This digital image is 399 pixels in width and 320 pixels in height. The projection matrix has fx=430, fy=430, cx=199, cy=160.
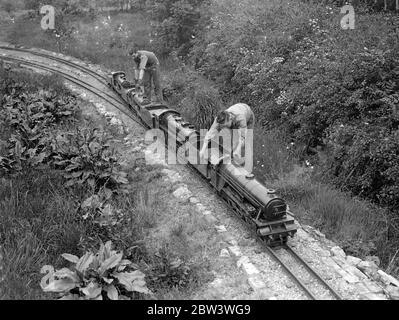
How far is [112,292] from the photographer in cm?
604

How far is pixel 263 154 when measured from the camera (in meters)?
11.6

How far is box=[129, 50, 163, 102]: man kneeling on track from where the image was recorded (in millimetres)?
14133

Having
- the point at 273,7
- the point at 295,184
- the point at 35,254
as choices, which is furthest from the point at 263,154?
the point at 273,7

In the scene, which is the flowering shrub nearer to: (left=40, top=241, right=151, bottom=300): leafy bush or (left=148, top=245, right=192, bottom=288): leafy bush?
(left=148, top=245, right=192, bottom=288): leafy bush

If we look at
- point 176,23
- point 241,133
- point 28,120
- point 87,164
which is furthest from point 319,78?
point 176,23

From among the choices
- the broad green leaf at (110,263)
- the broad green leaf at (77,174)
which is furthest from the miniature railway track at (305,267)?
the broad green leaf at (77,174)

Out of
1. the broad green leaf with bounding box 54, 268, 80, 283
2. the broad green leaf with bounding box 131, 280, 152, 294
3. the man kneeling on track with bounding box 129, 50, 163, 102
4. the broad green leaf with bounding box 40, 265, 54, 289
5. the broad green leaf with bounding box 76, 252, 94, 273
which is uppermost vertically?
the man kneeling on track with bounding box 129, 50, 163, 102

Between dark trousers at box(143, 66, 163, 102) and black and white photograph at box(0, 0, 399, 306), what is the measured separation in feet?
0.18

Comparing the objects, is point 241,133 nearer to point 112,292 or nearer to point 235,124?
point 235,124

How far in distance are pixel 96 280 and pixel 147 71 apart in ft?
31.6

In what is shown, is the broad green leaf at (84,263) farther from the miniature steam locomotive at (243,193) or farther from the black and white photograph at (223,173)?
the miniature steam locomotive at (243,193)

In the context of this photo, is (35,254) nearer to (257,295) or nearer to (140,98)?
(257,295)

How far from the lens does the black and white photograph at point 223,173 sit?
6982mm

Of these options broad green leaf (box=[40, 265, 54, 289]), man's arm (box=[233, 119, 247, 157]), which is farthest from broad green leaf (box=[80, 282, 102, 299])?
man's arm (box=[233, 119, 247, 157])
